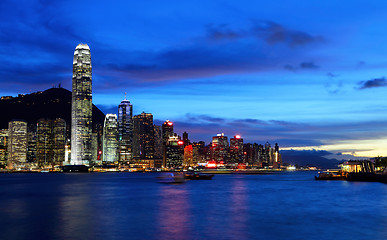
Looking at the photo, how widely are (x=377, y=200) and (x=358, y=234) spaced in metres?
45.8

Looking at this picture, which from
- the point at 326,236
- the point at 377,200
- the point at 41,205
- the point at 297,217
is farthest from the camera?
the point at 377,200

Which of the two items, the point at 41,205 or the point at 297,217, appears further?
the point at 41,205

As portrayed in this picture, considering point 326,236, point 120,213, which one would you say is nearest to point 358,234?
point 326,236

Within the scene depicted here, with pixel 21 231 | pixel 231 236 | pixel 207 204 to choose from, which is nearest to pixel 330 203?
pixel 207 204

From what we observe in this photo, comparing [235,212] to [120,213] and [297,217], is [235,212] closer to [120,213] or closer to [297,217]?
[297,217]

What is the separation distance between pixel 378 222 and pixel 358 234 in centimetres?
1164

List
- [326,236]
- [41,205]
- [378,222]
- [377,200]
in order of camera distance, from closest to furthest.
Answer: [326,236] < [378,222] < [41,205] < [377,200]

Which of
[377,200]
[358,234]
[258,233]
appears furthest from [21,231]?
[377,200]

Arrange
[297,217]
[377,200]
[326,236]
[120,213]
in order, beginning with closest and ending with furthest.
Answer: [326,236], [297,217], [120,213], [377,200]

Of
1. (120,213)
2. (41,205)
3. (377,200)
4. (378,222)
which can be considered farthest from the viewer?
(377,200)

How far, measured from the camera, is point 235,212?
76062 millimetres

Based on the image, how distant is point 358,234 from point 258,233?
11.7 m

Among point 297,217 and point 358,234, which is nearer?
point 358,234

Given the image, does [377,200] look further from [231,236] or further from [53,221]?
[53,221]
